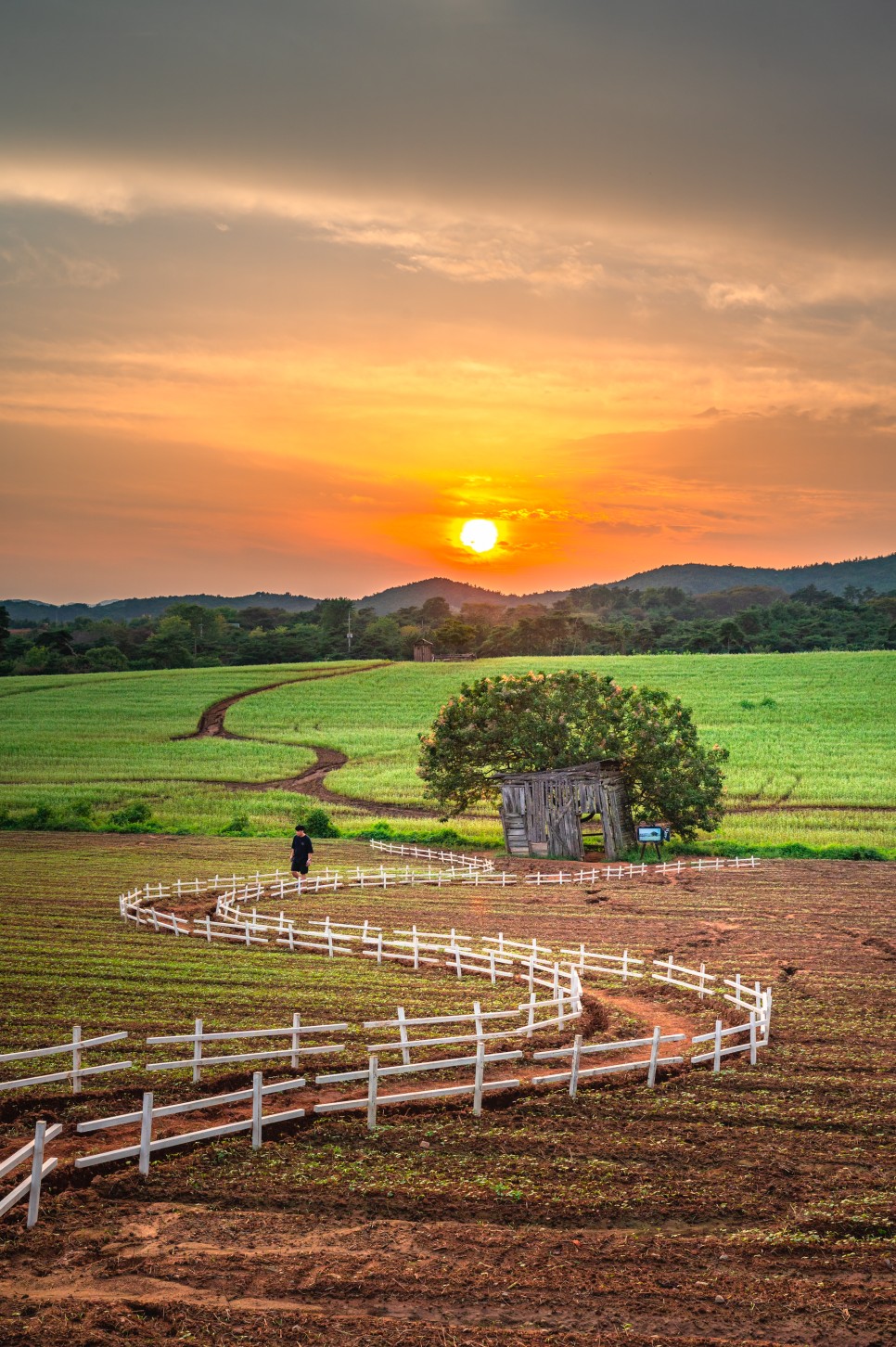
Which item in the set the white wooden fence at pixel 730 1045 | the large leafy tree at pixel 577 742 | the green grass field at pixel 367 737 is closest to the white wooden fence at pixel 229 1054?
the white wooden fence at pixel 730 1045

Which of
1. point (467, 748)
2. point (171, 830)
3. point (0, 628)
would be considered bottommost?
point (171, 830)

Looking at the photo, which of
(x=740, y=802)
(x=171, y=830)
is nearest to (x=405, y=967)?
(x=171, y=830)

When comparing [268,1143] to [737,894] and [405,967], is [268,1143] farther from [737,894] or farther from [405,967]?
[737,894]

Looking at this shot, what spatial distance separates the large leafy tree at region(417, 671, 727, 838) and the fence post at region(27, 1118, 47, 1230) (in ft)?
116

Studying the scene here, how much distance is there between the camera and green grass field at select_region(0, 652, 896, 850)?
54656 millimetres

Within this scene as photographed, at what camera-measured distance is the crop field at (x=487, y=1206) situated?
8406 mm

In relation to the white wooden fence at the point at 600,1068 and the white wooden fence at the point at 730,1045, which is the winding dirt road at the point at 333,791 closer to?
the white wooden fence at the point at 730,1045

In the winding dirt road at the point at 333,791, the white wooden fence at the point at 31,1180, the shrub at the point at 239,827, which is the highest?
the white wooden fence at the point at 31,1180

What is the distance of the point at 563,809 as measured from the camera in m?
44.3

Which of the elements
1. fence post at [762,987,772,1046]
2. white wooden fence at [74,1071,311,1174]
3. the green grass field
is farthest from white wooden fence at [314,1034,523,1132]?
the green grass field

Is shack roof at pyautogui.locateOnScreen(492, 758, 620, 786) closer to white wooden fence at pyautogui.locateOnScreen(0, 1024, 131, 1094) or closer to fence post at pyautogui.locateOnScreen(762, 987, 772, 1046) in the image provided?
fence post at pyautogui.locateOnScreen(762, 987, 772, 1046)

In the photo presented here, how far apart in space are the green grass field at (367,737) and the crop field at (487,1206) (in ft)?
98.7

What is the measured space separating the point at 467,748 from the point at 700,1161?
35.7 m

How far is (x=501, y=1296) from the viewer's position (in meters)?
8.68
